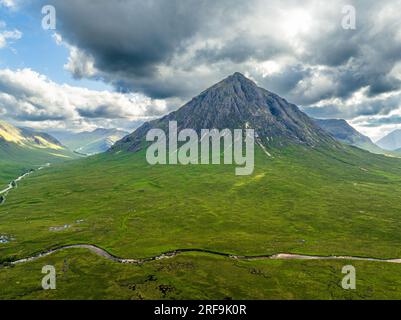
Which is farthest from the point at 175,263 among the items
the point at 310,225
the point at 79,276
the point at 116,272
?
the point at 310,225

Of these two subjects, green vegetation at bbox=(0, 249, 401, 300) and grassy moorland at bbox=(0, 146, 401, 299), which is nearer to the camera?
green vegetation at bbox=(0, 249, 401, 300)

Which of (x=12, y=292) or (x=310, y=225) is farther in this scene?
(x=310, y=225)

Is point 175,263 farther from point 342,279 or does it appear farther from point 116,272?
point 342,279

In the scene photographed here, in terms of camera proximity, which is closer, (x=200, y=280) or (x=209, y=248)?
(x=200, y=280)

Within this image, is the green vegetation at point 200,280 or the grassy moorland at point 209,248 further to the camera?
the grassy moorland at point 209,248

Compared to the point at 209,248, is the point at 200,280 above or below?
below
